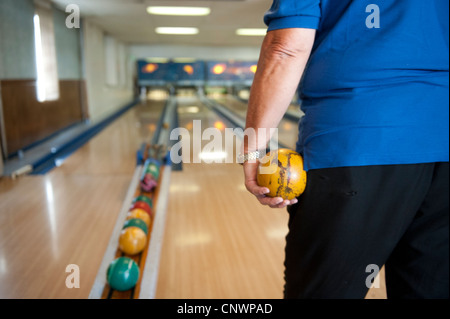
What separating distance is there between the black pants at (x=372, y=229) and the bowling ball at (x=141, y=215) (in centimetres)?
122

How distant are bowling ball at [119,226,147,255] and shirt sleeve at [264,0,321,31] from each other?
1.17 metres

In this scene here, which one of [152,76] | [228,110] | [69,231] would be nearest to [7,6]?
[69,231]

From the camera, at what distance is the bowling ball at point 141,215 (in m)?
1.75

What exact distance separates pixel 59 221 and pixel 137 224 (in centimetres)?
58

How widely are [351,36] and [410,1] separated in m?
0.09

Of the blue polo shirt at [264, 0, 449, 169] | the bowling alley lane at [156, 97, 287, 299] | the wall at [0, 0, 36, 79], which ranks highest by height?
the wall at [0, 0, 36, 79]

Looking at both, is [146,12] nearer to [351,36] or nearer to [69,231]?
[69,231]

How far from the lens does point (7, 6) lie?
0.67 m

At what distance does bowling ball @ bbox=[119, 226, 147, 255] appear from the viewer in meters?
1.50

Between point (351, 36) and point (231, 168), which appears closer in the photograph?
point (351, 36)

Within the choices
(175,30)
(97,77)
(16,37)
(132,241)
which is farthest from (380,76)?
(175,30)

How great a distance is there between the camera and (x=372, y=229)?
59 cm

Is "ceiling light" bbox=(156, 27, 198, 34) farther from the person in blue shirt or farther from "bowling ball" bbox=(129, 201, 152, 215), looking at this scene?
the person in blue shirt

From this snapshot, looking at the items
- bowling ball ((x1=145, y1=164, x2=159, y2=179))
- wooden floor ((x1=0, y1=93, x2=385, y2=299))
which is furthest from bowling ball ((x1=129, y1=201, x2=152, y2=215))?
bowling ball ((x1=145, y1=164, x2=159, y2=179))
